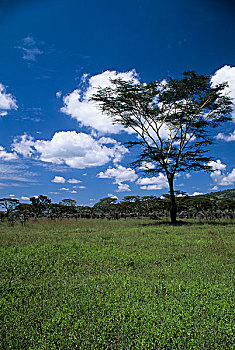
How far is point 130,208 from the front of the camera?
47969 millimetres

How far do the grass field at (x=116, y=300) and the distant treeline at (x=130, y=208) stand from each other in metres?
24.1

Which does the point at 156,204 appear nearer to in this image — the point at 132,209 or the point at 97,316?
the point at 132,209

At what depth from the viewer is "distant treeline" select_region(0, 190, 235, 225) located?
3459 centimetres

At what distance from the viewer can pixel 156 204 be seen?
3775 cm

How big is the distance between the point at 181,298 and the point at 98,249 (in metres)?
4.57

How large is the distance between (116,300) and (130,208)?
144 ft

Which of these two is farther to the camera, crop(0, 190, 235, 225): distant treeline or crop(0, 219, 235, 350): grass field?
crop(0, 190, 235, 225): distant treeline

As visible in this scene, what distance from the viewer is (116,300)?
445 centimetres

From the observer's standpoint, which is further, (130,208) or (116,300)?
(130,208)

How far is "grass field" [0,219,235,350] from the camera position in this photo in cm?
336

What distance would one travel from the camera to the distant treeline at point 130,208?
1362 inches

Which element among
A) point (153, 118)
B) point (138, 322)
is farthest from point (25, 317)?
point (153, 118)

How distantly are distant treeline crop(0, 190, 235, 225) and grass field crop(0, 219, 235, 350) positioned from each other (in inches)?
948

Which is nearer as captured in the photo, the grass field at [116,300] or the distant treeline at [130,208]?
the grass field at [116,300]
